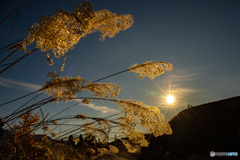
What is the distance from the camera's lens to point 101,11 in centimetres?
199

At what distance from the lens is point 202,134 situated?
17.6 ft

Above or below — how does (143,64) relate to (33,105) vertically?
above

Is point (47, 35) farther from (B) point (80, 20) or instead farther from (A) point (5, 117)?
(A) point (5, 117)

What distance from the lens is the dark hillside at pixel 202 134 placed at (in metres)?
4.66

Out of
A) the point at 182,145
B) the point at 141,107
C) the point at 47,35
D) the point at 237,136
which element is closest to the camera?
the point at 47,35

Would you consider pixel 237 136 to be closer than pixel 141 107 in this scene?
No

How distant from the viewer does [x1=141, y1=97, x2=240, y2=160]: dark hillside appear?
4656mm

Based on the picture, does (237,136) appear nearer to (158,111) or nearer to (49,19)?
(158,111)

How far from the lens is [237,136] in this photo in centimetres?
446

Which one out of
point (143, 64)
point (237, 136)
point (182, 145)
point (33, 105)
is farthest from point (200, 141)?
point (33, 105)

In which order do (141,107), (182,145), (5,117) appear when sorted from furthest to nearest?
(182,145) → (5,117) → (141,107)

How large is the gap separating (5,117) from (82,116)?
3.47ft

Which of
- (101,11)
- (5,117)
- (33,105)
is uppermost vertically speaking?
(101,11)

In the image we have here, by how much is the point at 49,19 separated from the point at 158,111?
1.68m
